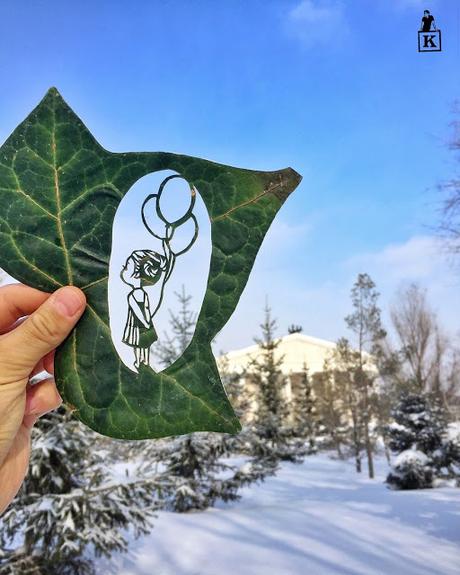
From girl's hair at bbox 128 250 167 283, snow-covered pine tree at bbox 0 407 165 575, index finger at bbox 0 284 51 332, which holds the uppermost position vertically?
girl's hair at bbox 128 250 167 283

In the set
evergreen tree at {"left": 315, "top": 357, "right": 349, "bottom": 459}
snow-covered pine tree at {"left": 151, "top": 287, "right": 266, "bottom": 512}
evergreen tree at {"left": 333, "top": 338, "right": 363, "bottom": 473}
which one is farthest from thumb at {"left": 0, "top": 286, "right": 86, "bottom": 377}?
evergreen tree at {"left": 315, "top": 357, "right": 349, "bottom": 459}

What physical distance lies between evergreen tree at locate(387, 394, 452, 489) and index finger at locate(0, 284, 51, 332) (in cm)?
1162

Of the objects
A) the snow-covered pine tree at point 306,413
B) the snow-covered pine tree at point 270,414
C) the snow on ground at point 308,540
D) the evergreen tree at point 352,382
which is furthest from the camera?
the snow-covered pine tree at point 306,413

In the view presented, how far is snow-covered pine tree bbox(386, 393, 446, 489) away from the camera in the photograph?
1118cm

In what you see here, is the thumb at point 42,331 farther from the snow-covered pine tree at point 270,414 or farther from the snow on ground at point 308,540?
the snow-covered pine tree at point 270,414

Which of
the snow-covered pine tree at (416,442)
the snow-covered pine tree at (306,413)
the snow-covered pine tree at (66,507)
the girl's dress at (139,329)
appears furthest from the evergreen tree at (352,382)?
the girl's dress at (139,329)

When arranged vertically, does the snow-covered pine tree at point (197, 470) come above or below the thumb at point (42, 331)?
below

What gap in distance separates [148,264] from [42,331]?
10.7 inches

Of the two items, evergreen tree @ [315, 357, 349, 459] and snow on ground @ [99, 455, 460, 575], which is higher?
evergreen tree @ [315, 357, 349, 459]

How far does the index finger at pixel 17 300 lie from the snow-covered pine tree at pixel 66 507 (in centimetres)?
421

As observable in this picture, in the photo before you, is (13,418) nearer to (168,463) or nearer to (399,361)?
(168,463)

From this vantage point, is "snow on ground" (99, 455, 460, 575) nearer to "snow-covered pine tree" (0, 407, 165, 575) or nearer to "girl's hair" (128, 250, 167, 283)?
"snow-covered pine tree" (0, 407, 165, 575)

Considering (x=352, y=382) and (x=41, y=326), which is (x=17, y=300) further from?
(x=352, y=382)

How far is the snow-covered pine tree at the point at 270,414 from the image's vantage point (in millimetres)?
10718
